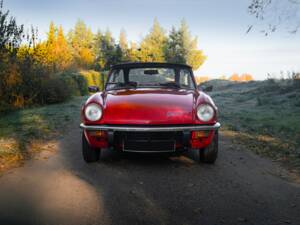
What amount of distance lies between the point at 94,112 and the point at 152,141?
821 millimetres

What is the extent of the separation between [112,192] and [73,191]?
0.40 m

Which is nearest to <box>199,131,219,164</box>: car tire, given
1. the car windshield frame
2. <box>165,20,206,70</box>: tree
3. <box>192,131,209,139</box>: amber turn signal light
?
<box>192,131,209,139</box>: amber turn signal light

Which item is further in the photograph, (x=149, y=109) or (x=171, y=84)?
(x=171, y=84)

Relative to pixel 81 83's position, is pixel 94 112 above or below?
below

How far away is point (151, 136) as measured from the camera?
3691mm

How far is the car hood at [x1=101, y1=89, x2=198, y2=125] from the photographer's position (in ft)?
12.0

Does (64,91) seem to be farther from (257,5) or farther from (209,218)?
(209,218)

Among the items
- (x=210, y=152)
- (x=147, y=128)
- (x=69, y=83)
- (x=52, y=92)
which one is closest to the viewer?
(x=147, y=128)

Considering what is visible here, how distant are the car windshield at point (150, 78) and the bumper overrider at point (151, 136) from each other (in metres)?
1.28

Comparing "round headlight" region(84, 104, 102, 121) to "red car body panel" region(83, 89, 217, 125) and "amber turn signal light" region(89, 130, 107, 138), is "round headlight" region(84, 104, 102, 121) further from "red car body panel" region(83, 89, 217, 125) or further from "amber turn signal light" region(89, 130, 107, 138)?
"amber turn signal light" region(89, 130, 107, 138)

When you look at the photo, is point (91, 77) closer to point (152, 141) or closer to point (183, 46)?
point (152, 141)

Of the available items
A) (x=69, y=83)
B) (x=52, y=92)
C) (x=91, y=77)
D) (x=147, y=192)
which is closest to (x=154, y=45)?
(x=91, y=77)

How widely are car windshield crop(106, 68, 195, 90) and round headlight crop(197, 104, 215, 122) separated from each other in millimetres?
1081

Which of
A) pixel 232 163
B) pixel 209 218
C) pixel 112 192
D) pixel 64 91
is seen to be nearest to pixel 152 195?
pixel 112 192
